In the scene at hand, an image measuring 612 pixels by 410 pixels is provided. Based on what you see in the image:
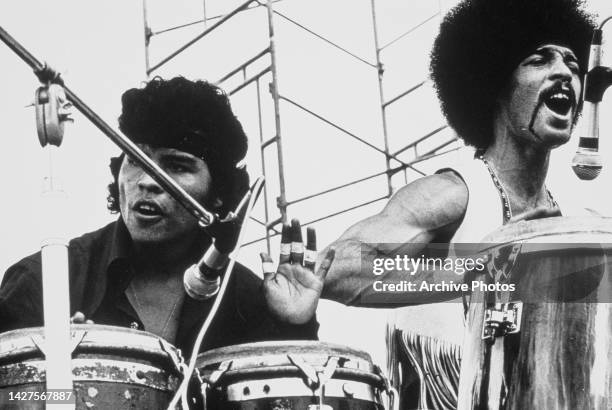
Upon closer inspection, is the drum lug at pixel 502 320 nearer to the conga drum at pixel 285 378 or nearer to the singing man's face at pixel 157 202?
the conga drum at pixel 285 378

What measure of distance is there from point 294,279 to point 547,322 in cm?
59

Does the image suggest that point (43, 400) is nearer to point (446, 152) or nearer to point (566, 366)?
point (566, 366)

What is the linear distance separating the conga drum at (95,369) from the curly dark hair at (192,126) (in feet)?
3.41

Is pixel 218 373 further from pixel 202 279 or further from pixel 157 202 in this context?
pixel 157 202

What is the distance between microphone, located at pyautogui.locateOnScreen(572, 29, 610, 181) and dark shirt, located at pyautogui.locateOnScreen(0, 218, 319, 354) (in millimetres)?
773

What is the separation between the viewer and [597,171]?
289 centimetres

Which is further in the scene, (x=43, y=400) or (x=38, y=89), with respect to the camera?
(x=43, y=400)

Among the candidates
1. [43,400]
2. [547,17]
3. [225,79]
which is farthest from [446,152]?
[43,400]

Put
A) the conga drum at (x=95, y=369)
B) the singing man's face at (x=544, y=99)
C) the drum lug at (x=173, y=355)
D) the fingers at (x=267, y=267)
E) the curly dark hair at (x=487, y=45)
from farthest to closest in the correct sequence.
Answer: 1. the curly dark hair at (x=487, y=45)
2. the singing man's face at (x=544, y=99)
3. the fingers at (x=267, y=267)
4. the drum lug at (x=173, y=355)
5. the conga drum at (x=95, y=369)

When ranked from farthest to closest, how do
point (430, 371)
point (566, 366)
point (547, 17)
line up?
point (547, 17)
point (430, 371)
point (566, 366)

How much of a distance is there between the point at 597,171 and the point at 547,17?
729 millimetres

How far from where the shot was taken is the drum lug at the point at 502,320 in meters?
2.20

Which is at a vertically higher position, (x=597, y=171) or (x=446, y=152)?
(x=446, y=152)

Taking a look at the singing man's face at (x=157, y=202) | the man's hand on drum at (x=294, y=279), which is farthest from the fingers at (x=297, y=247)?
the singing man's face at (x=157, y=202)
